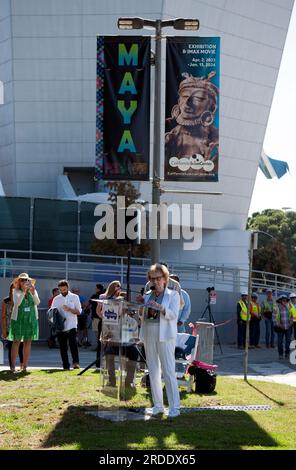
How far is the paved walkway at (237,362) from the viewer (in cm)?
1734

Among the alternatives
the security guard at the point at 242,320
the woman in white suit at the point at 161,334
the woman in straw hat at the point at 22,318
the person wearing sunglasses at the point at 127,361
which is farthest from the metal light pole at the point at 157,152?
the security guard at the point at 242,320

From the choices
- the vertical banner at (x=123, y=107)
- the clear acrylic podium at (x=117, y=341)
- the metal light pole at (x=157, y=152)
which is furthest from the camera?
the metal light pole at (x=157, y=152)

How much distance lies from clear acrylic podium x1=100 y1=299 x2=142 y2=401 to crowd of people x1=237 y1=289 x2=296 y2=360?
965cm

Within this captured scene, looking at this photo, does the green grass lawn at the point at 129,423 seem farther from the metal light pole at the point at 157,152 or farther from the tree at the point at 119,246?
the tree at the point at 119,246

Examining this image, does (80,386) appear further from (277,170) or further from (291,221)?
(291,221)

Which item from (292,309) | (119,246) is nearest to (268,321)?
(292,309)

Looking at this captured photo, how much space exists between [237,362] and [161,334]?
35.6 feet

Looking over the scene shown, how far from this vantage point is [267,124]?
54.1 meters

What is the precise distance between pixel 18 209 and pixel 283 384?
25898mm

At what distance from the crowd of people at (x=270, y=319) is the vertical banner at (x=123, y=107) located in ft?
23.2

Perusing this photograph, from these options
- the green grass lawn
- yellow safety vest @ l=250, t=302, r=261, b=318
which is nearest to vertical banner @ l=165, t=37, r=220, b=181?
the green grass lawn

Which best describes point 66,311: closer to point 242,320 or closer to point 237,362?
point 237,362

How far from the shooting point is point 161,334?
10.1m

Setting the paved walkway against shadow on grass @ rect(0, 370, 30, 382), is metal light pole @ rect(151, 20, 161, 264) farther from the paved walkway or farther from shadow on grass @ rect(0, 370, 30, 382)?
the paved walkway
